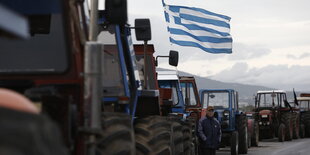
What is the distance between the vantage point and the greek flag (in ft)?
85.3

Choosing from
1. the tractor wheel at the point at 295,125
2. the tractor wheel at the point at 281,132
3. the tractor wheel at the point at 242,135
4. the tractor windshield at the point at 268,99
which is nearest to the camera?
the tractor wheel at the point at 242,135

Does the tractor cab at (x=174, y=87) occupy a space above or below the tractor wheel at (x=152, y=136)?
above

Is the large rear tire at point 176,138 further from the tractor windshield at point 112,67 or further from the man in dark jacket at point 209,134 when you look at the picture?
the man in dark jacket at point 209,134

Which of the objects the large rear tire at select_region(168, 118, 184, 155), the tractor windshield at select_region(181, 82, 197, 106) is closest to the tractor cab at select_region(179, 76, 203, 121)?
the tractor windshield at select_region(181, 82, 197, 106)

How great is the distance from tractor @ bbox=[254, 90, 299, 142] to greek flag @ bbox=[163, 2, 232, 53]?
25.2ft

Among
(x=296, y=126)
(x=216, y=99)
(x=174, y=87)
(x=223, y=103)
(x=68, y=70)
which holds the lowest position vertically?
(x=296, y=126)

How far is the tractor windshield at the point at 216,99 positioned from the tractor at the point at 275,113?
32.3ft

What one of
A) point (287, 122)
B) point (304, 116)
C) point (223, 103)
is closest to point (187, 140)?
point (223, 103)

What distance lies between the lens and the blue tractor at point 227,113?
23.5 metres

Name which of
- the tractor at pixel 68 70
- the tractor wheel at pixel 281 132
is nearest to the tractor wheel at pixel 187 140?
the tractor at pixel 68 70

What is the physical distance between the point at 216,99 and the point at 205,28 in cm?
403

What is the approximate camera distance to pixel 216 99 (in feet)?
78.2

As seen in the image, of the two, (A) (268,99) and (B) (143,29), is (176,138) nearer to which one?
(B) (143,29)

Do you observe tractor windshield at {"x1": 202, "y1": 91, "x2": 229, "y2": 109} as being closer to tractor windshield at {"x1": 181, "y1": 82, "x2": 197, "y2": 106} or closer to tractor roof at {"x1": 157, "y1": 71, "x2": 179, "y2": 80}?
tractor windshield at {"x1": 181, "y1": 82, "x2": 197, "y2": 106}
